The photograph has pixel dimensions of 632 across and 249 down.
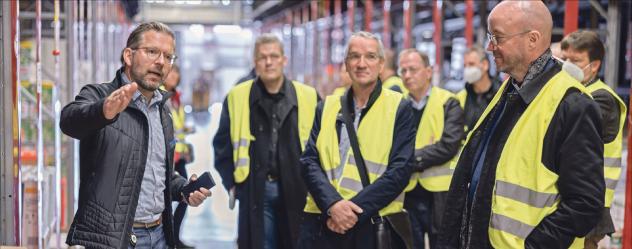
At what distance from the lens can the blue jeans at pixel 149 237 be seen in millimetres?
2760

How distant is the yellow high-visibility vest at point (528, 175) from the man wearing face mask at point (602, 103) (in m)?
0.38

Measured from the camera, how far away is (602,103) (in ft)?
10.5

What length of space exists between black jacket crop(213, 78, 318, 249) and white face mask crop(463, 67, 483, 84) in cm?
127

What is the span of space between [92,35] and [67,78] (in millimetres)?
1554

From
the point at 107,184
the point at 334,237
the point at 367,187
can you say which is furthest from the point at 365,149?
the point at 107,184

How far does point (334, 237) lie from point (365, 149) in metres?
0.40

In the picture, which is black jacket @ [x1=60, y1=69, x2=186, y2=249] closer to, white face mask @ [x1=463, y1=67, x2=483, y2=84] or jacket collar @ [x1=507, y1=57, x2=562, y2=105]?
jacket collar @ [x1=507, y1=57, x2=562, y2=105]

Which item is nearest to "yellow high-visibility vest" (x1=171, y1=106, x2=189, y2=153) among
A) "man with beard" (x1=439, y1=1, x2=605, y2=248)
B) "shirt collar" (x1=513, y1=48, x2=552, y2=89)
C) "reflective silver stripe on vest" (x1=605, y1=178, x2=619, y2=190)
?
"reflective silver stripe on vest" (x1=605, y1=178, x2=619, y2=190)

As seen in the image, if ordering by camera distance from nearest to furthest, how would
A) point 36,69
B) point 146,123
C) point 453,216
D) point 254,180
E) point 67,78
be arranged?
point 453,216
point 146,123
point 36,69
point 254,180
point 67,78

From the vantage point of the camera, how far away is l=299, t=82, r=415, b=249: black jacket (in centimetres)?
330

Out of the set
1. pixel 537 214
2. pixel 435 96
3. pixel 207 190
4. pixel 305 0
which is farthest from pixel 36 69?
pixel 305 0

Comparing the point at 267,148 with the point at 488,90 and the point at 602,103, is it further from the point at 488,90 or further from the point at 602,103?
the point at 602,103

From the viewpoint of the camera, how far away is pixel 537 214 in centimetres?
230

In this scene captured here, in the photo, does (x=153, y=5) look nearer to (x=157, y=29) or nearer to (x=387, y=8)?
(x=387, y=8)
